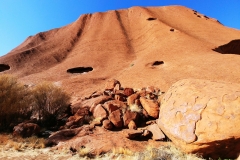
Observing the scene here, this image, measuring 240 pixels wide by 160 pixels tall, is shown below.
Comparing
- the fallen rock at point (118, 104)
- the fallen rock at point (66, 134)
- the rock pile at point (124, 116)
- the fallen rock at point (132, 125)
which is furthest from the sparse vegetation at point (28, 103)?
the fallen rock at point (132, 125)

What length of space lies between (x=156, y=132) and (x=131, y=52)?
2406cm

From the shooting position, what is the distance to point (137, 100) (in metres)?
10.4

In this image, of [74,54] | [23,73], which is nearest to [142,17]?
[74,54]

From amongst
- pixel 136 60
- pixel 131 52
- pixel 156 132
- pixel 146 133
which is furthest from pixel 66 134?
pixel 131 52

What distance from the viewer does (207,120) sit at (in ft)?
20.0

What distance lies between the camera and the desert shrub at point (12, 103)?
10.2 m

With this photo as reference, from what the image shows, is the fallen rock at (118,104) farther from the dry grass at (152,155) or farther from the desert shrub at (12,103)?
the desert shrub at (12,103)

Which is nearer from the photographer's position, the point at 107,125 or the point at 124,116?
the point at 107,125

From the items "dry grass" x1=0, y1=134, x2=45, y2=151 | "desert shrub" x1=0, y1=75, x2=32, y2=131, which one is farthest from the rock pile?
"desert shrub" x1=0, y1=75, x2=32, y2=131

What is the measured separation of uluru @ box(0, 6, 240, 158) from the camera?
315 inches

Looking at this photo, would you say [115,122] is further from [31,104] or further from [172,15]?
[172,15]

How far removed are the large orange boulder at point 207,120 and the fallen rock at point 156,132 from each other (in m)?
0.69

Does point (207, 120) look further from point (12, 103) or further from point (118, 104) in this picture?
point (12, 103)

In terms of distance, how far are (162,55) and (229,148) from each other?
1949 cm
